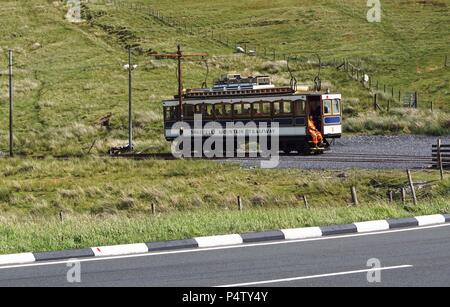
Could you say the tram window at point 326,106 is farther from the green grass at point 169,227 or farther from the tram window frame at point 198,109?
the green grass at point 169,227

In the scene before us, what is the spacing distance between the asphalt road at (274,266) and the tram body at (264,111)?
26853 millimetres

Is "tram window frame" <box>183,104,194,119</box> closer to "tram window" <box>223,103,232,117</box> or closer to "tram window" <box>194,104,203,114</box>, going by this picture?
"tram window" <box>194,104,203,114</box>

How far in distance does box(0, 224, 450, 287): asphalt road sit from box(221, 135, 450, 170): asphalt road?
20189mm

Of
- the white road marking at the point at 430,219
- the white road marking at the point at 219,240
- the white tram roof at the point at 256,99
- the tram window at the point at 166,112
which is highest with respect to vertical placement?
the white tram roof at the point at 256,99

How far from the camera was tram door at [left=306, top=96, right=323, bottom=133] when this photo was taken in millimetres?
39384

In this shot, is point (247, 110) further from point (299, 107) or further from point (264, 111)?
point (299, 107)

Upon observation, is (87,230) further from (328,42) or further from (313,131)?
(328,42)

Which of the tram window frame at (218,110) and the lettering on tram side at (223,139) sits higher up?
the tram window frame at (218,110)

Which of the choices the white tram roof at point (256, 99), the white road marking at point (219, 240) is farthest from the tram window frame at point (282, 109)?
the white road marking at point (219, 240)

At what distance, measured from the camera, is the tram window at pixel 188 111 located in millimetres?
42219

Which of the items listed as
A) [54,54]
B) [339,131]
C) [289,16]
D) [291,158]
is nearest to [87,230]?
[291,158]
